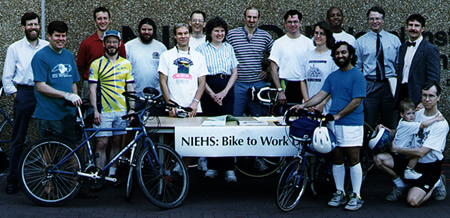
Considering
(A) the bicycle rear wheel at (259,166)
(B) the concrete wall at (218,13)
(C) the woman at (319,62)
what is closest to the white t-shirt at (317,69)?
(C) the woman at (319,62)

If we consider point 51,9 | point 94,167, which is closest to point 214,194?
point 94,167

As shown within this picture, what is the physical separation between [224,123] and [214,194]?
92cm

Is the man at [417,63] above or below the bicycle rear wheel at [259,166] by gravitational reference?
above

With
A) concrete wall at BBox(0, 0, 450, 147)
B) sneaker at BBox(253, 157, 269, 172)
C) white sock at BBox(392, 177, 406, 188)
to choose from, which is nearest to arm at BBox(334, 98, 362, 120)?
white sock at BBox(392, 177, 406, 188)

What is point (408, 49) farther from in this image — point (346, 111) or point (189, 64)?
point (189, 64)

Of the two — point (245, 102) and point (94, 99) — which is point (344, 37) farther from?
point (94, 99)

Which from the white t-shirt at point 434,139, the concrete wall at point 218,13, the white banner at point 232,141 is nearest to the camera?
the white banner at point 232,141

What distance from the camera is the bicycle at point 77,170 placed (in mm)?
7973

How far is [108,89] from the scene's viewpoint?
892cm

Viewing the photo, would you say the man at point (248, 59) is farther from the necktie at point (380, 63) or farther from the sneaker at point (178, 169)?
the sneaker at point (178, 169)

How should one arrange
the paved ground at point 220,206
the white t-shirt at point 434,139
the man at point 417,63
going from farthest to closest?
1. the man at point 417,63
2. the white t-shirt at point 434,139
3. the paved ground at point 220,206

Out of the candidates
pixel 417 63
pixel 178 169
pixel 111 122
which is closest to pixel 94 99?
pixel 111 122

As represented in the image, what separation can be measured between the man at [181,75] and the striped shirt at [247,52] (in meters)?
0.98

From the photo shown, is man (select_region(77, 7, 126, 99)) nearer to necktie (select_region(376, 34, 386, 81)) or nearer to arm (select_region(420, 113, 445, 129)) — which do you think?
necktie (select_region(376, 34, 386, 81))
